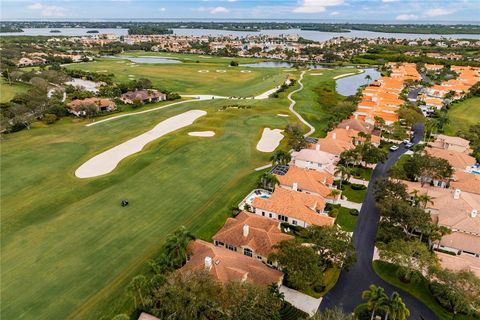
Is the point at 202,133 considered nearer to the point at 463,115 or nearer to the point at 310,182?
the point at 310,182

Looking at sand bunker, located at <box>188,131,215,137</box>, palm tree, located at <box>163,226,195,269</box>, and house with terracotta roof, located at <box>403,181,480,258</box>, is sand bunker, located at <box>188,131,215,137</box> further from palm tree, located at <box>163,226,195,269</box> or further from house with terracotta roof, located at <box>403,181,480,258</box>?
palm tree, located at <box>163,226,195,269</box>

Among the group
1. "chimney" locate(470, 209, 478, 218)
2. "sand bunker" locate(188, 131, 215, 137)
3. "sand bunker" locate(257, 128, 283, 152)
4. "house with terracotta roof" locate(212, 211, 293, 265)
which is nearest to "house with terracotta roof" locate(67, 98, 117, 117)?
"sand bunker" locate(188, 131, 215, 137)

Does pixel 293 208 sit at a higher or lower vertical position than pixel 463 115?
higher

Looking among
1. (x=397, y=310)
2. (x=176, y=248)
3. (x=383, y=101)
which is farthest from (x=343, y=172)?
(x=383, y=101)

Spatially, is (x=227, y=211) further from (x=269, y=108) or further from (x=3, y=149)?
(x=269, y=108)

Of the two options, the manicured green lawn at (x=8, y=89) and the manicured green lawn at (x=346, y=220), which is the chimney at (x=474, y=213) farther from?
the manicured green lawn at (x=8, y=89)

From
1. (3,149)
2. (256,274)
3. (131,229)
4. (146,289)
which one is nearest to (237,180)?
(131,229)

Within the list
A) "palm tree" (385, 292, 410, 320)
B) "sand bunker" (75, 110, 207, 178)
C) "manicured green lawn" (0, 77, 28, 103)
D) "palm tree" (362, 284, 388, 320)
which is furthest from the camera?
"manicured green lawn" (0, 77, 28, 103)
